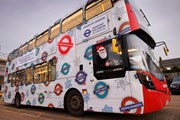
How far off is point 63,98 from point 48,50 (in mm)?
2563

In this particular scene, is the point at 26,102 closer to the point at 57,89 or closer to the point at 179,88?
the point at 57,89

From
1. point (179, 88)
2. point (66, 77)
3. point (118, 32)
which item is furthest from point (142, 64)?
point (179, 88)

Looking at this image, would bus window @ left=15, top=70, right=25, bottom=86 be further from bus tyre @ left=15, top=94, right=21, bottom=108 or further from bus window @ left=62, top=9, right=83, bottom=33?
bus window @ left=62, top=9, right=83, bottom=33

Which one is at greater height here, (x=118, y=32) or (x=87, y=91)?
(x=118, y=32)

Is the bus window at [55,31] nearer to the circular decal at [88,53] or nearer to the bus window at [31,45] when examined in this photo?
the bus window at [31,45]

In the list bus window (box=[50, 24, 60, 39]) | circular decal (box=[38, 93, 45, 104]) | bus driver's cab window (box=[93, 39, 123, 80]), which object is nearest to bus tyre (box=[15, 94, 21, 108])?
circular decal (box=[38, 93, 45, 104])

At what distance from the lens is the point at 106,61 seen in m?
4.54

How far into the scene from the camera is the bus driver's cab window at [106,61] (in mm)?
4195

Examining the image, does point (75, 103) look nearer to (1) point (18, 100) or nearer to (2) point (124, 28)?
(2) point (124, 28)

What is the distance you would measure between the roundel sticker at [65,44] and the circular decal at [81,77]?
124cm

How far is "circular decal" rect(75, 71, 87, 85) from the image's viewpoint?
5.11m

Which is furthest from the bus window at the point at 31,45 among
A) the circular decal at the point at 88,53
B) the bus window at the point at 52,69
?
the circular decal at the point at 88,53

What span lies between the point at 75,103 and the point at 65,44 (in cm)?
239

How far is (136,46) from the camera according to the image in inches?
165
